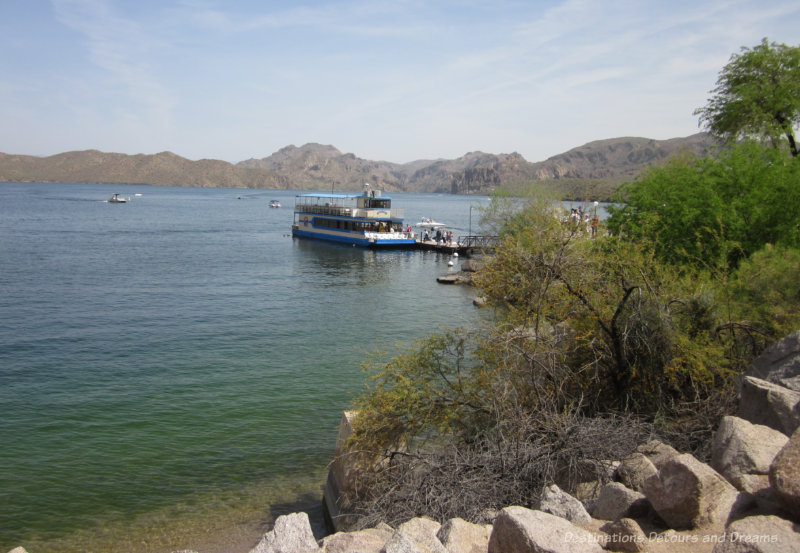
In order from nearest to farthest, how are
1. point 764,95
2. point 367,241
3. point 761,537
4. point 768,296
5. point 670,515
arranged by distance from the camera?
point 761,537
point 670,515
point 768,296
point 764,95
point 367,241

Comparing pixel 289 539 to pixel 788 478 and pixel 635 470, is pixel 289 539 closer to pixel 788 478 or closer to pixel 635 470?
pixel 635 470

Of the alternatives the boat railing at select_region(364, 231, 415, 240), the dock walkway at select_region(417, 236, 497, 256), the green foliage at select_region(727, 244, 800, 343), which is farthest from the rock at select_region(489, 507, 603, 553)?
the boat railing at select_region(364, 231, 415, 240)

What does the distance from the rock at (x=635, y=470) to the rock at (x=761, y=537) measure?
257cm

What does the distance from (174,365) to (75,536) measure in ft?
34.3

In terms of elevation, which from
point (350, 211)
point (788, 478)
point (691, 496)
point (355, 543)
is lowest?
point (355, 543)

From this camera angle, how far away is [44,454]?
14.6m

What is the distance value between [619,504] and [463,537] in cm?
220

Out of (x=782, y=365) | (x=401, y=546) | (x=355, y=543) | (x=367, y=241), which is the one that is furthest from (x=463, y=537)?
(x=367, y=241)

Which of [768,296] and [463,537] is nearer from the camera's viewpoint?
[463,537]

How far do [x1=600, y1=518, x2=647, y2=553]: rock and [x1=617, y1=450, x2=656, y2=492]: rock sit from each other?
1.94m

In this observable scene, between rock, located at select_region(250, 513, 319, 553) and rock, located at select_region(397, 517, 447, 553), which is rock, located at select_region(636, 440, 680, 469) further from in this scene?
rock, located at select_region(250, 513, 319, 553)

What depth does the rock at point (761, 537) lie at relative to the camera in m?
4.90

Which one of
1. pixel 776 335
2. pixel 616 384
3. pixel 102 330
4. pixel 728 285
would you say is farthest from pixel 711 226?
pixel 102 330

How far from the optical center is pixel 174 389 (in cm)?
1903
